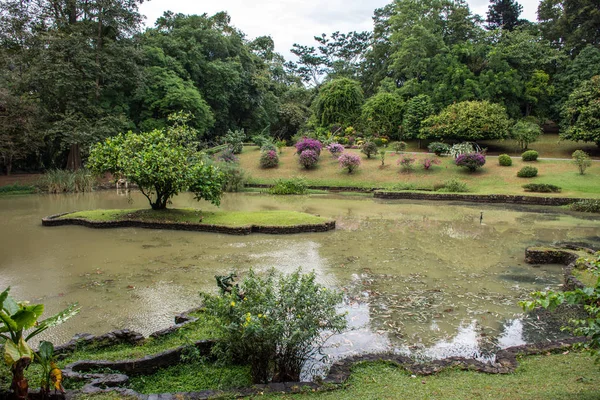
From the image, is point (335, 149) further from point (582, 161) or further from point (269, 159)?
point (582, 161)

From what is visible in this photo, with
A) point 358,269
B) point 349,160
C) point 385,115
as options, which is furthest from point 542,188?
point 358,269

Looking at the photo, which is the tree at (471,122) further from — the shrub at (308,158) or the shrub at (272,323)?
the shrub at (272,323)

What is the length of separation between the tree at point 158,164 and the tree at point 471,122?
18879 mm

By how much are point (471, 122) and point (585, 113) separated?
6.33 meters

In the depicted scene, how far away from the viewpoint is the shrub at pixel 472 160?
78.0ft

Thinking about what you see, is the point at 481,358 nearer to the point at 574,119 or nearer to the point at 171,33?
the point at 574,119

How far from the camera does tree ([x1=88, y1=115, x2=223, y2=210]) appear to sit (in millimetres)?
13000

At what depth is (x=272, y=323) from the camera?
165 inches

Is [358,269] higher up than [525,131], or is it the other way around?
[525,131]

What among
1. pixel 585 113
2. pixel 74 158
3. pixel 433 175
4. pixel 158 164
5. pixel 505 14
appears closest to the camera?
pixel 158 164

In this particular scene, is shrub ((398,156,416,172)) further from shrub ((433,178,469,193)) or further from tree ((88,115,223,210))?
tree ((88,115,223,210))

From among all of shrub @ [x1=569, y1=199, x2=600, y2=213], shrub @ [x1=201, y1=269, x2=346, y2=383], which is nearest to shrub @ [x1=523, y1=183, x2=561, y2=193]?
shrub @ [x1=569, y1=199, x2=600, y2=213]

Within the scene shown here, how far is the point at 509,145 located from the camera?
102 ft

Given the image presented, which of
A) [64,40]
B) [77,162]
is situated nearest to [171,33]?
A: [64,40]
